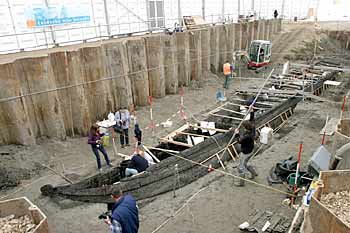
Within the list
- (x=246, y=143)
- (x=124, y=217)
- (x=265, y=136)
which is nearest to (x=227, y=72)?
(x=265, y=136)

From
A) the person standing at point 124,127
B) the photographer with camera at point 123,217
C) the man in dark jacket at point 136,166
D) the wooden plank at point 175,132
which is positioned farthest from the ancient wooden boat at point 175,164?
the photographer with camera at point 123,217

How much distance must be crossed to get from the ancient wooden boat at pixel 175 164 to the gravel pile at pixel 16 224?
262cm

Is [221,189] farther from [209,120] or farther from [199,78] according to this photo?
[199,78]

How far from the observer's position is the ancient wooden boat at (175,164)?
852 cm

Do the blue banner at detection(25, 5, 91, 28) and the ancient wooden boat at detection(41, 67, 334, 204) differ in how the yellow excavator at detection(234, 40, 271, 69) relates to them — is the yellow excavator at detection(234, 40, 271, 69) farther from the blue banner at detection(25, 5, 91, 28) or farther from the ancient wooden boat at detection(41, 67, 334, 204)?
the blue banner at detection(25, 5, 91, 28)

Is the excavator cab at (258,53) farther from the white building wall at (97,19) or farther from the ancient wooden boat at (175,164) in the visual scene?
the ancient wooden boat at (175,164)

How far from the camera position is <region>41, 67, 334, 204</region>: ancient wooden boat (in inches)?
335

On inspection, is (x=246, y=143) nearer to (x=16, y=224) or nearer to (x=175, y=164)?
(x=175, y=164)

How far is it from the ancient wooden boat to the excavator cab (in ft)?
25.3

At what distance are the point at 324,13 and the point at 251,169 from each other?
35716 millimetres

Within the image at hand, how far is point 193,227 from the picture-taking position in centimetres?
743

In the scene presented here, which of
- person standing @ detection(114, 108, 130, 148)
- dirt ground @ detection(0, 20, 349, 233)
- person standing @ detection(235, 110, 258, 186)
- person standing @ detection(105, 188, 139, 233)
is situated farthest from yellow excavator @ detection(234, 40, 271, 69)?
person standing @ detection(105, 188, 139, 233)

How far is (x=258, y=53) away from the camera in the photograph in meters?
22.2

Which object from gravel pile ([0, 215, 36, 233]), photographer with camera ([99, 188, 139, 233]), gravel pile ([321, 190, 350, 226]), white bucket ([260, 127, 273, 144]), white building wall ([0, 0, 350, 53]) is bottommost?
white bucket ([260, 127, 273, 144])
